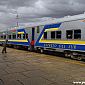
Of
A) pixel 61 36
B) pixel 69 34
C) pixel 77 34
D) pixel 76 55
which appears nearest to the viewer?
pixel 77 34

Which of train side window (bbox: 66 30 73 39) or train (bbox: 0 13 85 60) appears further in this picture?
train side window (bbox: 66 30 73 39)

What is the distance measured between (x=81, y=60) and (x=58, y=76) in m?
6.43

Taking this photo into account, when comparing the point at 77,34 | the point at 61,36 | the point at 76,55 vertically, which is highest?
the point at 77,34

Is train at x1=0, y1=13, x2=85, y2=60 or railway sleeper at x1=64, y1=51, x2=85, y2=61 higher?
train at x1=0, y1=13, x2=85, y2=60

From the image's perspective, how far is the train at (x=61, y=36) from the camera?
15.9m

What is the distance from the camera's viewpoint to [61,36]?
1820 centimetres

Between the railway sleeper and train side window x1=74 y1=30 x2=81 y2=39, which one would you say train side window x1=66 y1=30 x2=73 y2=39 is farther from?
the railway sleeper

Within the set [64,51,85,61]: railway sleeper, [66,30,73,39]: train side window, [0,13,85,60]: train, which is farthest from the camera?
[66,30,73,39]: train side window

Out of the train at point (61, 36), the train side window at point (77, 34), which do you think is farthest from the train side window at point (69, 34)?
the train side window at point (77, 34)

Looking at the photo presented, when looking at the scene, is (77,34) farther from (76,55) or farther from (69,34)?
(76,55)

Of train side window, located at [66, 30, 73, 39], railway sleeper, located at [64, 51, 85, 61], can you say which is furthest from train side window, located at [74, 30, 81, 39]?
railway sleeper, located at [64, 51, 85, 61]

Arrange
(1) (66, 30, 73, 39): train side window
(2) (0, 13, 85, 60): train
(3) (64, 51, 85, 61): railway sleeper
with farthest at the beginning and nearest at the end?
1. (1) (66, 30, 73, 39): train side window
2. (3) (64, 51, 85, 61): railway sleeper
3. (2) (0, 13, 85, 60): train

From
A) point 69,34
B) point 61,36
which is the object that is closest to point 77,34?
point 69,34

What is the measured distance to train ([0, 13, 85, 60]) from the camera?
15891mm
